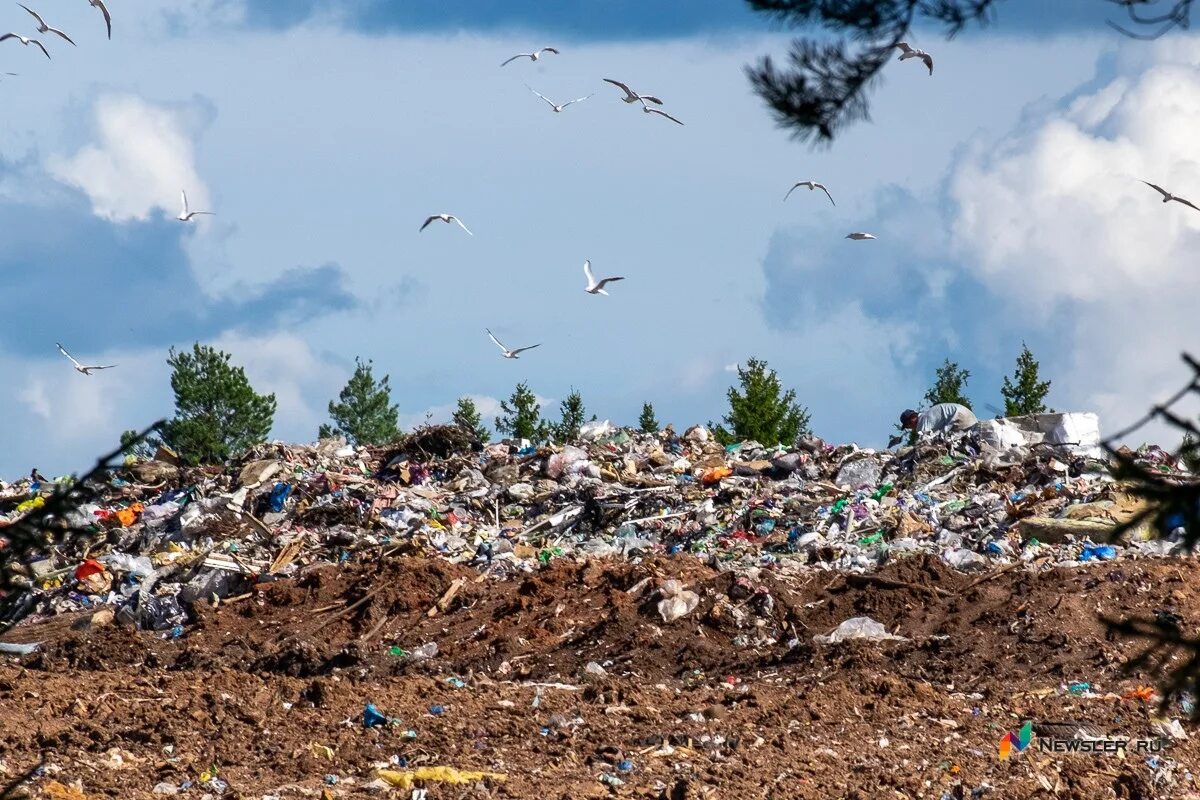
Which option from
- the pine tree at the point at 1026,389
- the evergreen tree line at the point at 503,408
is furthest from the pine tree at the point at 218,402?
the pine tree at the point at 1026,389

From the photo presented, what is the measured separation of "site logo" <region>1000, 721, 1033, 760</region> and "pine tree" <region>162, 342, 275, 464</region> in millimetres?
29706

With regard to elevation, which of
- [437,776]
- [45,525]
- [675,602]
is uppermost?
[675,602]

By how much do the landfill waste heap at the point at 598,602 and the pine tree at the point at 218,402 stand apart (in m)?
16.9

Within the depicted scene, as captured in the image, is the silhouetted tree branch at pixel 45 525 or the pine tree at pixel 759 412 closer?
the silhouetted tree branch at pixel 45 525

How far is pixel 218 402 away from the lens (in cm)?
3569

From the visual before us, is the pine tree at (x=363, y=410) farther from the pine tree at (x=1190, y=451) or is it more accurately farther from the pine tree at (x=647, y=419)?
the pine tree at (x=1190, y=451)

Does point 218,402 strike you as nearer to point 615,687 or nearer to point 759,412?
point 759,412

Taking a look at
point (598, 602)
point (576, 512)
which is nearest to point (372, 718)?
point (598, 602)

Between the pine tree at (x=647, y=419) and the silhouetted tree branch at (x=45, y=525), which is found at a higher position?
the pine tree at (x=647, y=419)

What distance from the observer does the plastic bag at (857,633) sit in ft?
33.1

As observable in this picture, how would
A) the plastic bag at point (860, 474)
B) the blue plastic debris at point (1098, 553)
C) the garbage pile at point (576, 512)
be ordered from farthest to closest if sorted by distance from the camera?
the plastic bag at point (860, 474) → the garbage pile at point (576, 512) → the blue plastic debris at point (1098, 553)

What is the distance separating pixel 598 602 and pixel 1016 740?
441cm

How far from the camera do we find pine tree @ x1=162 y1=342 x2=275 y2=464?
35219 mm

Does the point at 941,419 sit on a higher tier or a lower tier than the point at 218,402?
lower
